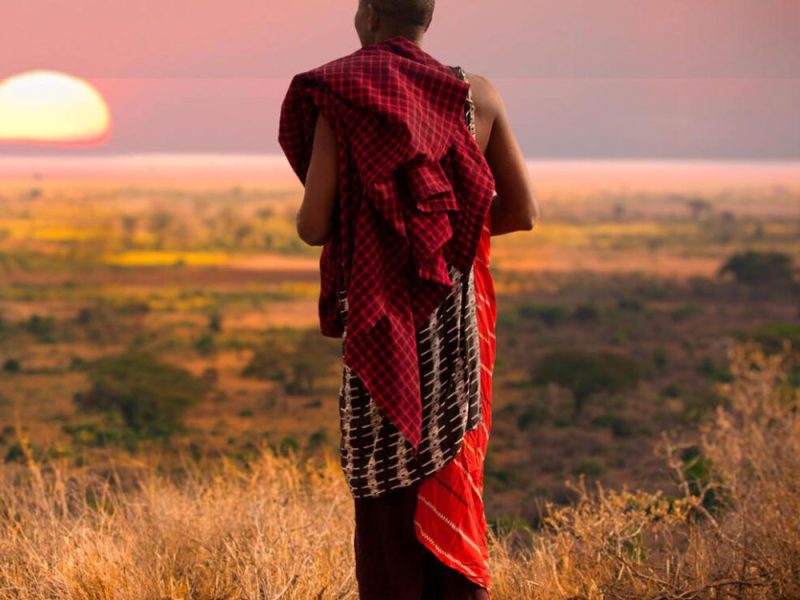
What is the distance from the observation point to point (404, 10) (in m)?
2.24

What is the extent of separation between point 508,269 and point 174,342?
11.1m

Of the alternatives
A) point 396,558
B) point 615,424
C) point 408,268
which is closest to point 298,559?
point 396,558

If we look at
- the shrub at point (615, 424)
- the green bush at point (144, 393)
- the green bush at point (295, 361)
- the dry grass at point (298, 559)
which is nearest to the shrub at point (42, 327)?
the green bush at point (144, 393)

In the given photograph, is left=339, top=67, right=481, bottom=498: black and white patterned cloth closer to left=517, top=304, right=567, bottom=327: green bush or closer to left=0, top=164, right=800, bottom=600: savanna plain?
left=0, top=164, right=800, bottom=600: savanna plain

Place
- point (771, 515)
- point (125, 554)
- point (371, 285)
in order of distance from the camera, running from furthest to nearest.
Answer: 1. point (771, 515)
2. point (125, 554)
3. point (371, 285)

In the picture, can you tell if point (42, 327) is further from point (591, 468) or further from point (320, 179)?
point (320, 179)

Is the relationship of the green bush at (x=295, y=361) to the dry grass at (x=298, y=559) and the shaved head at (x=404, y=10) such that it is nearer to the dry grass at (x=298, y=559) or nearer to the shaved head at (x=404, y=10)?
the dry grass at (x=298, y=559)

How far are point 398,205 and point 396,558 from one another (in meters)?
0.81

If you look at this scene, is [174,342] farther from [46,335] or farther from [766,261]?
[766,261]

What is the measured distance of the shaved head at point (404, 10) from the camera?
2234mm

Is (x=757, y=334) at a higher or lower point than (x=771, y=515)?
lower

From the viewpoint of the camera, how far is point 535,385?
17516 mm

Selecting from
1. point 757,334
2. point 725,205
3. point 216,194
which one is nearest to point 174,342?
point 757,334

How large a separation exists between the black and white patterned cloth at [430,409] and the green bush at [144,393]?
13.1 m
